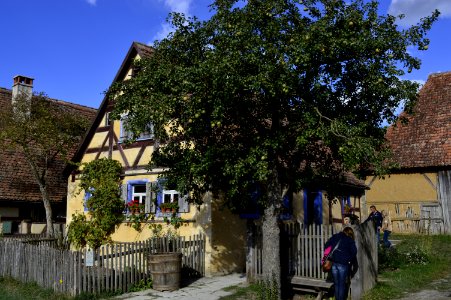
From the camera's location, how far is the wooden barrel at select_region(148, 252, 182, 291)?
1135cm

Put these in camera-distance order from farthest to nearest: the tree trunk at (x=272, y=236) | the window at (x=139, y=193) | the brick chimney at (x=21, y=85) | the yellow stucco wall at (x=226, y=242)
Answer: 1. the brick chimney at (x=21, y=85)
2. the window at (x=139, y=193)
3. the yellow stucco wall at (x=226, y=242)
4. the tree trunk at (x=272, y=236)

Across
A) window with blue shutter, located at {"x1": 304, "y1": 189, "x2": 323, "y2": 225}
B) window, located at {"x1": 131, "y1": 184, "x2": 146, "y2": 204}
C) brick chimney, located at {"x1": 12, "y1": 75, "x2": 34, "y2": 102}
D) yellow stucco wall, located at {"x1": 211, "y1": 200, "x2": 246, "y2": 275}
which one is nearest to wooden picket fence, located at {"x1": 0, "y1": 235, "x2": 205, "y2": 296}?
yellow stucco wall, located at {"x1": 211, "y1": 200, "x2": 246, "y2": 275}

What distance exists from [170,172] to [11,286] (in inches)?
223

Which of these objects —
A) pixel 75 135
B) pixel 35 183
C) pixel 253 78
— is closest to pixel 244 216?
pixel 253 78

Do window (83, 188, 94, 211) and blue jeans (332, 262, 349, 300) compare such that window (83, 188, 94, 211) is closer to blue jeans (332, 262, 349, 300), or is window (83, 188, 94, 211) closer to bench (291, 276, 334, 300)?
bench (291, 276, 334, 300)

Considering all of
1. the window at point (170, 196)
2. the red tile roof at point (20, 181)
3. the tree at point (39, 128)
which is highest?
the tree at point (39, 128)

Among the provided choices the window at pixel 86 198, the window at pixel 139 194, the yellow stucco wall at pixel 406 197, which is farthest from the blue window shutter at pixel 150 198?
the yellow stucco wall at pixel 406 197

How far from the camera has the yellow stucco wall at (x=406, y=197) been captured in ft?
72.2

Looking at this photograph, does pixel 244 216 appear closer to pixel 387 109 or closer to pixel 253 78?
pixel 387 109

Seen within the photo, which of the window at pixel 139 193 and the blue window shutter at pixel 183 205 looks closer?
the blue window shutter at pixel 183 205

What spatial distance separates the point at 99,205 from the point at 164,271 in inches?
228

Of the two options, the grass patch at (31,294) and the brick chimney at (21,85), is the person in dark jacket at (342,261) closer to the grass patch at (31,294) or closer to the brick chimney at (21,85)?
the grass patch at (31,294)

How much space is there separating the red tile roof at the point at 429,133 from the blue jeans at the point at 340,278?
13.7 metres

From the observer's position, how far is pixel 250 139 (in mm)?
9969
